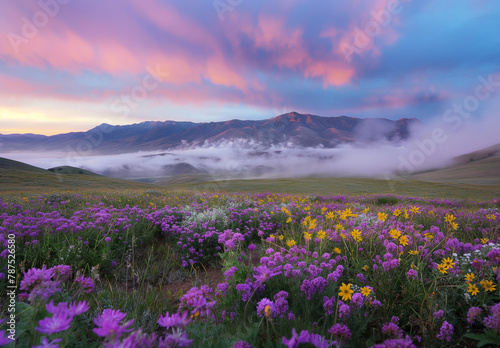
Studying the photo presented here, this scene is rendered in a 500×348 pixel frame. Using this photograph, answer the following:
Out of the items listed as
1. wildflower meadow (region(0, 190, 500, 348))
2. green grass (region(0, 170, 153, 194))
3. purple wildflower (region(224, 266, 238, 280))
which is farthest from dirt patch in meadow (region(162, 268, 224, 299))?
green grass (region(0, 170, 153, 194))

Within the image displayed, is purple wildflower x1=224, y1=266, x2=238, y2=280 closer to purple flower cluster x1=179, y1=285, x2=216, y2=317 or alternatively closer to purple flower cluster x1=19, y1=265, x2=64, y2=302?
purple flower cluster x1=179, y1=285, x2=216, y2=317

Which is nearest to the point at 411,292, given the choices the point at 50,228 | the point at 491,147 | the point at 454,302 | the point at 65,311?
the point at 454,302

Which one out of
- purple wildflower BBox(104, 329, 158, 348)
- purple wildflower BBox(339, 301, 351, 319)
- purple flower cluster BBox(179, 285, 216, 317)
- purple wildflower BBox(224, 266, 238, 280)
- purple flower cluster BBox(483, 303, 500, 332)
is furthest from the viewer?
purple wildflower BBox(224, 266, 238, 280)

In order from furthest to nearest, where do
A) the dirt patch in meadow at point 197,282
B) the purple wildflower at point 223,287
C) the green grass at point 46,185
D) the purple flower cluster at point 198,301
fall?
the green grass at point 46,185 < the dirt patch in meadow at point 197,282 < the purple wildflower at point 223,287 < the purple flower cluster at point 198,301

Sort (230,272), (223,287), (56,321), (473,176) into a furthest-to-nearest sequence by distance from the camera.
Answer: (473,176) → (230,272) → (223,287) → (56,321)

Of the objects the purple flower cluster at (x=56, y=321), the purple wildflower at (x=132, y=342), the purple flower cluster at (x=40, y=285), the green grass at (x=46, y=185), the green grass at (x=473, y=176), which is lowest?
the green grass at (x=473, y=176)

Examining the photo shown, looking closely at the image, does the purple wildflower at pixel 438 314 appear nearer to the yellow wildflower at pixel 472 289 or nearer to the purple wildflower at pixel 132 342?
the yellow wildflower at pixel 472 289

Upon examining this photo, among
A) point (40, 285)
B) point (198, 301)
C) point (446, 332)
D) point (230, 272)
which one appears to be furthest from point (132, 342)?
point (446, 332)

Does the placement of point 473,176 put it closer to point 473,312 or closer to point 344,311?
point 473,312

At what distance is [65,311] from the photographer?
1.24m

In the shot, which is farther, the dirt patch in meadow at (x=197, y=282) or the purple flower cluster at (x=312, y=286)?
the dirt patch in meadow at (x=197, y=282)

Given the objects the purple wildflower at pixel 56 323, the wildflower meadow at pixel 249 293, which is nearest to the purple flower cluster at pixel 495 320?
the wildflower meadow at pixel 249 293

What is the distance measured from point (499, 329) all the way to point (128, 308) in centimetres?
359

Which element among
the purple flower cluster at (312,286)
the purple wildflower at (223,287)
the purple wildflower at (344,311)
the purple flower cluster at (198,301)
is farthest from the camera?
the purple wildflower at (223,287)
